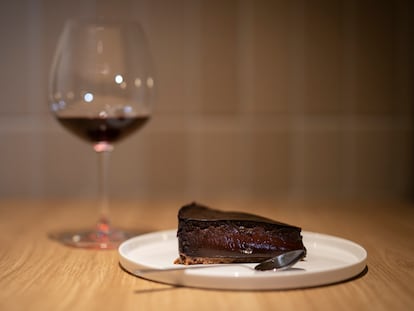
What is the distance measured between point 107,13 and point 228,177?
484 mm

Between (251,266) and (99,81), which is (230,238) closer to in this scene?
(251,266)

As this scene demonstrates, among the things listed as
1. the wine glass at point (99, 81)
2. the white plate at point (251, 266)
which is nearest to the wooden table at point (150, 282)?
the white plate at point (251, 266)

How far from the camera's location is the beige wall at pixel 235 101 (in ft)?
5.31

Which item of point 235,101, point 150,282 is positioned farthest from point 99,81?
point 235,101

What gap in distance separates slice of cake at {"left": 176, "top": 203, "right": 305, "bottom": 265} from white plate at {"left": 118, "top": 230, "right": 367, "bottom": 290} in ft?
0.09

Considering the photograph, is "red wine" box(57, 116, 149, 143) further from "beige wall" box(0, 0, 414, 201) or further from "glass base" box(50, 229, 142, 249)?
"beige wall" box(0, 0, 414, 201)

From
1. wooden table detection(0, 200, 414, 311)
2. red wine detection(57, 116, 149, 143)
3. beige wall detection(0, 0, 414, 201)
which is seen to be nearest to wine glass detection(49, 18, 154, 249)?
red wine detection(57, 116, 149, 143)

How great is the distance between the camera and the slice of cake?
777 mm

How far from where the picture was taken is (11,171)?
164 centimetres

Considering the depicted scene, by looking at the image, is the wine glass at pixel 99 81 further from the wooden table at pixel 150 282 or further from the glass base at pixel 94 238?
the wooden table at pixel 150 282

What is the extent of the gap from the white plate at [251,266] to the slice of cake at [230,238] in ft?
0.09

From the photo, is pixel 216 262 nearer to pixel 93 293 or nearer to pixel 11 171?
pixel 93 293

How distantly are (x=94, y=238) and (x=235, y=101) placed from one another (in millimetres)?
706

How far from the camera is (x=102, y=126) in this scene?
0.99 metres
